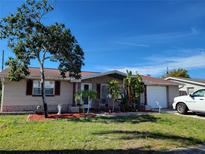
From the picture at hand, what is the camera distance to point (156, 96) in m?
24.0

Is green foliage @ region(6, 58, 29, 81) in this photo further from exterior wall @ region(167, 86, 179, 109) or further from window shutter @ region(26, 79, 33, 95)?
exterior wall @ region(167, 86, 179, 109)

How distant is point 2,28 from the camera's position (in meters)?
14.2

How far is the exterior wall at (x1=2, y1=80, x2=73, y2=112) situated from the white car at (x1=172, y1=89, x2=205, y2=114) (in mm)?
9467

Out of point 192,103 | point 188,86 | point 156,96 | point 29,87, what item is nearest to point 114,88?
point 192,103

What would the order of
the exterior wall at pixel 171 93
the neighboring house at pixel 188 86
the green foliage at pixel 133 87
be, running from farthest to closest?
the neighboring house at pixel 188 86
the exterior wall at pixel 171 93
the green foliage at pixel 133 87

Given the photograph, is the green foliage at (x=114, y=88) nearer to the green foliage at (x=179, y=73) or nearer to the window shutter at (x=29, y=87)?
the window shutter at (x=29, y=87)

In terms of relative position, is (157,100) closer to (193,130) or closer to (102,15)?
(102,15)

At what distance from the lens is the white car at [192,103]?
14.9m

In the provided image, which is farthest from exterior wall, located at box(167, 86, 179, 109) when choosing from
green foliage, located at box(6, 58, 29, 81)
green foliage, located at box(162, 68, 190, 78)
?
green foliage, located at box(162, 68, 190, 78)

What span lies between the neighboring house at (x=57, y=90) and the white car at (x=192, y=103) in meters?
5.98

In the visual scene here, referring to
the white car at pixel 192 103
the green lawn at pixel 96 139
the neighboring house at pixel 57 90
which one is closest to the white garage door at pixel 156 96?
the neighboring house at pixel 57 90

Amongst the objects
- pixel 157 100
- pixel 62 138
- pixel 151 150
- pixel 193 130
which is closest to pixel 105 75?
pixel 157 100

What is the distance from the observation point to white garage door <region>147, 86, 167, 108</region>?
23.5 metres

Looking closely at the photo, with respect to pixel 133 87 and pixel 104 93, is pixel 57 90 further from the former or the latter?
pixel 133 87
